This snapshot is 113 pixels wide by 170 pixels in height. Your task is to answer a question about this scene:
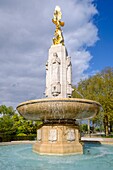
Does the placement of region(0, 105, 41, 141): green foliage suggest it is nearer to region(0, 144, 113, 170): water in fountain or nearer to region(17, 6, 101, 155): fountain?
region(17, 6, 101, 155): fountain

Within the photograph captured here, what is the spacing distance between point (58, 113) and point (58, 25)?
25.5 feet

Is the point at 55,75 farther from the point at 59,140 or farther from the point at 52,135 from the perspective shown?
the point at 59,140

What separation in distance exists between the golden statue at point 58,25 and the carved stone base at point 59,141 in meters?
6.65

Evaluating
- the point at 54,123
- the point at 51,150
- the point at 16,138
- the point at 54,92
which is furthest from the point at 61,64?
the point at 16,138

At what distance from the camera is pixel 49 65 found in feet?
51.3

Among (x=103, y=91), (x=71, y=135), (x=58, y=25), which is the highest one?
(x=58, y=25)

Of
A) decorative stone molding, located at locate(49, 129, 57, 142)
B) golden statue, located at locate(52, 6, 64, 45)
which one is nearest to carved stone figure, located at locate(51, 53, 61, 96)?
golden statue, located at locate(52, 6, 64, 45)

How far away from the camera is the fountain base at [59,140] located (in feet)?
38.9

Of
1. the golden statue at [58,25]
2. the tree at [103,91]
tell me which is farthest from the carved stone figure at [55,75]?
the tree at [103,91]

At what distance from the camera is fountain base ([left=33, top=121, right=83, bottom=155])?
11.9 meters

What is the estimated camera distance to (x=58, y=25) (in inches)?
653

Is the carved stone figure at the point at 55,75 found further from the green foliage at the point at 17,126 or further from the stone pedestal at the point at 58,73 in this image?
the green foliage at the point at 17,126

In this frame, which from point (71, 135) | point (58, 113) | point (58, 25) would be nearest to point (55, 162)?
point (58, 113)

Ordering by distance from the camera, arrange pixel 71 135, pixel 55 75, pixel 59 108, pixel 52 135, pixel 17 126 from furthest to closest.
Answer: pixel 17 126
pixel 55 75
pixel 71 135
pixel 52 135
pixel 59 108
